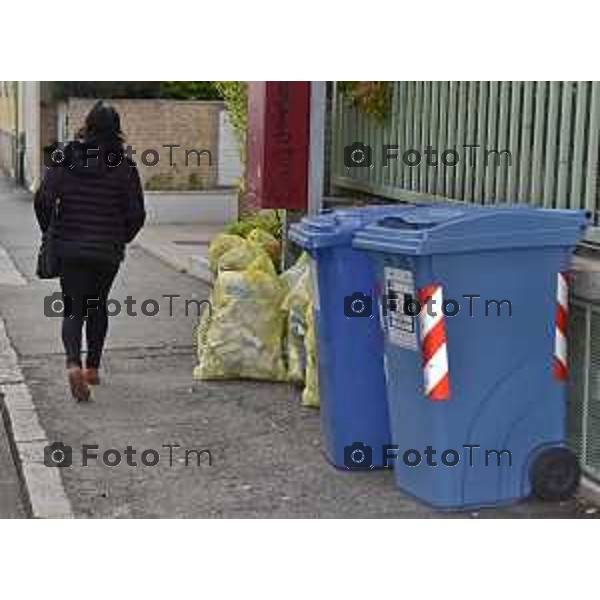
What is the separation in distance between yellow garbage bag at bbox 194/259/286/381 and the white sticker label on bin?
6.93 ft

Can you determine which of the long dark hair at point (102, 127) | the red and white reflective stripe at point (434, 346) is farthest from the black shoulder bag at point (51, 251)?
the red and white reflective stripe at point (434, 346)

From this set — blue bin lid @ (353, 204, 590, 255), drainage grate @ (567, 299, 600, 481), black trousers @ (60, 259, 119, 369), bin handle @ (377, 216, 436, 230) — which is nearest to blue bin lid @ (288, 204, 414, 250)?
bin handle @ (377, 216, 436, 230)

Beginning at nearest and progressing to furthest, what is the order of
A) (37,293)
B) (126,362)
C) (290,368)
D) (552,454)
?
1. (552,454)
2. (290,368)
3. (126,362)
4. (37,293)

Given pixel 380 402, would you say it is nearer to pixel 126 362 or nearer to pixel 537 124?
pixel 537 124

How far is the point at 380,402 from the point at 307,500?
2.34ft

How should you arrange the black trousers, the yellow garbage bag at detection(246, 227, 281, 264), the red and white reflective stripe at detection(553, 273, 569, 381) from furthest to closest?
the yellow garbage bag at detection(246, 227, 281, 264) → the black trousers → the red and white reflective stripe at detection(553, 273, 569, 381)

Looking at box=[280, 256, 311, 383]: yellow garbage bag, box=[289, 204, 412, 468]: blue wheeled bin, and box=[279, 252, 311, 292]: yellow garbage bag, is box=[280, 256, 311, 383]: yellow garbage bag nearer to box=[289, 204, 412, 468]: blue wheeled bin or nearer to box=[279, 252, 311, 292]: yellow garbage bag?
box=[279, 252, 311, 292]: yellow garbage bag

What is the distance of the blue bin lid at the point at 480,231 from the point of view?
4.91m

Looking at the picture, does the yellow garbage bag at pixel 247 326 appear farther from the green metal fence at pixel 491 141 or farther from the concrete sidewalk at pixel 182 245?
the concrete sidewalk at pixel 182 245

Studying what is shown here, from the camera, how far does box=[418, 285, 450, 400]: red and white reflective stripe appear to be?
497cm

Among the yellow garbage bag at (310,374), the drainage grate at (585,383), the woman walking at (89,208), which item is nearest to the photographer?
the drainage grate at (585,383)

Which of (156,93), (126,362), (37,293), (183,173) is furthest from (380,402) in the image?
(156,93)

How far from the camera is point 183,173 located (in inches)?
792

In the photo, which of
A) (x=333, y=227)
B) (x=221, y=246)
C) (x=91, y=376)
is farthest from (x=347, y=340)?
(x=221, y=246)
